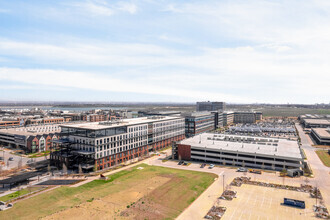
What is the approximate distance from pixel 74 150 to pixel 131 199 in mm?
40621

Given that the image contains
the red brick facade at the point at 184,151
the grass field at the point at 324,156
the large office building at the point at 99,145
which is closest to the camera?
the large office building at the point at 99,145

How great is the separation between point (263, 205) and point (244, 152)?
129 feet

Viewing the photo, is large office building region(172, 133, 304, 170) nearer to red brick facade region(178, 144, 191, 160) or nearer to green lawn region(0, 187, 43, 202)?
red brick facade region(178, 144, 191, 160)

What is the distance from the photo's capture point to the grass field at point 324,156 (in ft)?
330

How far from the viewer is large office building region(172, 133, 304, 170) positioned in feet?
295

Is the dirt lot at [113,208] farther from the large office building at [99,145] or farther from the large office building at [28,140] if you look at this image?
the large office building at [28,140]

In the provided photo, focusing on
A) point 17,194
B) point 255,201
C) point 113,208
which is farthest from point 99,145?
point 255,201

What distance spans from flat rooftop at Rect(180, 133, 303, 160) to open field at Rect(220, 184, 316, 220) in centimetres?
2801

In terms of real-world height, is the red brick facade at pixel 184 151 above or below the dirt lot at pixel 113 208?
above

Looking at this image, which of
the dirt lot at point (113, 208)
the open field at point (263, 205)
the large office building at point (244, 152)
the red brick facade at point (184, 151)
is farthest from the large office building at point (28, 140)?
the open field at point (263, 205)

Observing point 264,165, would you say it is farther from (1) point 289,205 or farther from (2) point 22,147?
(2) point 22,147

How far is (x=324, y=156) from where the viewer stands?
11175cm

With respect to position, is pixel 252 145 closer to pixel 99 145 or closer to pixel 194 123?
pixel 194 123

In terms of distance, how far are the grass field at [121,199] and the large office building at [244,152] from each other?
1925cm
